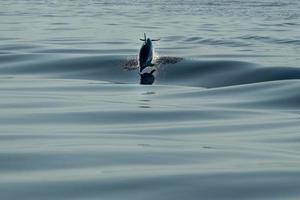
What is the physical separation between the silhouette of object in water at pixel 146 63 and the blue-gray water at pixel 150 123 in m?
0.24

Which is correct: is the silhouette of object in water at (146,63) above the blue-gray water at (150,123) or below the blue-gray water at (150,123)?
above

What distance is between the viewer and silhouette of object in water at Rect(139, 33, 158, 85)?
611 inches

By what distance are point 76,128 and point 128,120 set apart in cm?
115

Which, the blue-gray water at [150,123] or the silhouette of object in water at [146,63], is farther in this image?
the silhouette of object in water at [146,63]

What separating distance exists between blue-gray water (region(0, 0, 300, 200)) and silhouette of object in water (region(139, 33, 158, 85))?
238mm

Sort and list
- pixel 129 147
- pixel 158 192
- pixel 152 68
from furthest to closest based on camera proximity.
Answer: pixel 152 68 < pixel 129 147 < pixel 158 192

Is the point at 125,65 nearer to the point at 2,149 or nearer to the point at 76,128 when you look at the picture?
the point at 76,128

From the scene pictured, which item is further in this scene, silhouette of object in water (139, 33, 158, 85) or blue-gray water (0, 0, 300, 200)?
silhouette of object in water (139, 33, 158, 85)

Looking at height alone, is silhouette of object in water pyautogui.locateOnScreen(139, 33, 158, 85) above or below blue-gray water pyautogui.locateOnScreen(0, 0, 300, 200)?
above

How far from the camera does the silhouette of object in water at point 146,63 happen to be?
15.5m

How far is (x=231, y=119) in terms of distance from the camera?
1053 cm

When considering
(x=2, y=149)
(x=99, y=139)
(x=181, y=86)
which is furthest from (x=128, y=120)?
(x=181, y=86)

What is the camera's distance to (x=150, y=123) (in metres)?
10.1

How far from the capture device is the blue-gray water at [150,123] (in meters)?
6.12
